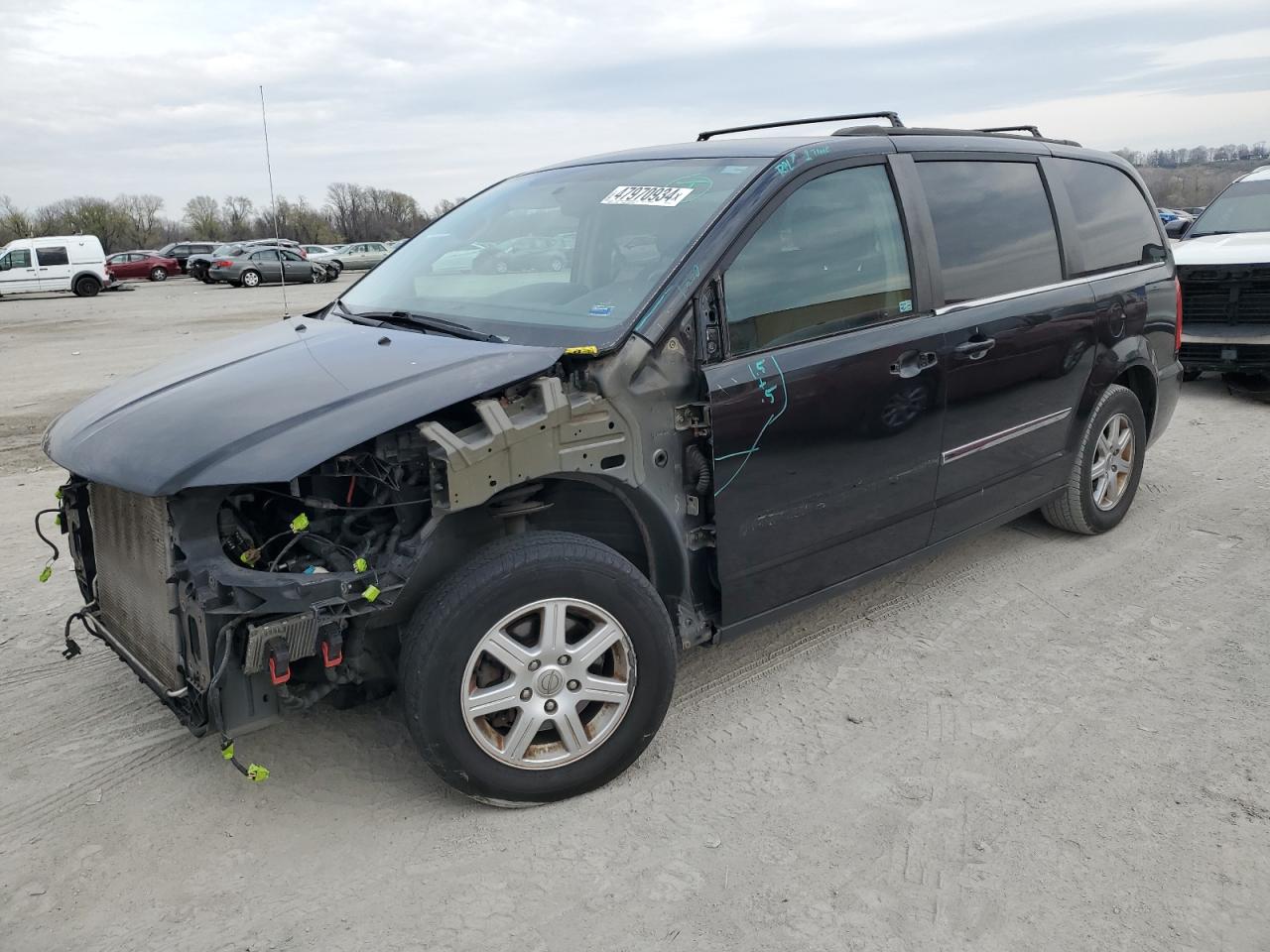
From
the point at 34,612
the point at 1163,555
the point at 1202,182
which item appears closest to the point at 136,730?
the point at 34,612

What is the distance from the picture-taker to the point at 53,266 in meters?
29.7

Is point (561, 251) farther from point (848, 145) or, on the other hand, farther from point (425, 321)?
point (848, 145)

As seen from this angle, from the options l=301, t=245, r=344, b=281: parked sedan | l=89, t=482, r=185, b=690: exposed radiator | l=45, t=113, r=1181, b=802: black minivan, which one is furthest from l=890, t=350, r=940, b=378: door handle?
l=301, t=245, r=344, b=281: parked sedan

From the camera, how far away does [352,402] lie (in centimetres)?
280

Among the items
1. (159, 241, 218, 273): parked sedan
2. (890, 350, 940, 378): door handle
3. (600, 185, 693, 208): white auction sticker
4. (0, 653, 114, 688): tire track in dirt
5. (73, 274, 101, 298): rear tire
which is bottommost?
(0, 653, 114, 688): tire track in dirt

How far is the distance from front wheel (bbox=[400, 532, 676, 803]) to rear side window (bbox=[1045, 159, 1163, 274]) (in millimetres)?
3057

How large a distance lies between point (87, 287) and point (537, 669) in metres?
32.2

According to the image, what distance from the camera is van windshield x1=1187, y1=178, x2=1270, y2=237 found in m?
9.61

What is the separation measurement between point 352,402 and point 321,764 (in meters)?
1.25

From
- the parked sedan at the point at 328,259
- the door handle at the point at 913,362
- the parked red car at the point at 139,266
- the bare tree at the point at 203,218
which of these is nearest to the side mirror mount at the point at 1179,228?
the door handle at the point at 913,362

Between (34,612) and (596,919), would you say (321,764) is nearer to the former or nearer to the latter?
(596,919)

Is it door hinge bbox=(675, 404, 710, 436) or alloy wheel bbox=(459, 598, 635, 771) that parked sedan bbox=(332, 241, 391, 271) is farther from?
alloy wheel bbox=(459, 598, 635, 771)

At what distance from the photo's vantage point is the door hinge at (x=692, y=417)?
3191 millimetres

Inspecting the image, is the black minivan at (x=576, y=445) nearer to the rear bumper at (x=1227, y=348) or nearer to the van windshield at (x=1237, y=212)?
the rear bumper at (x=1227, y=348)
